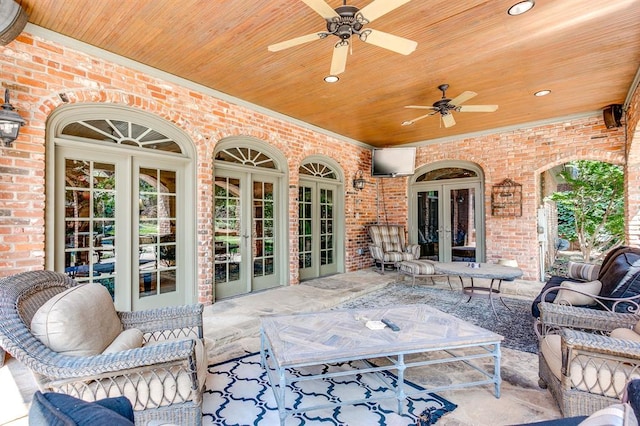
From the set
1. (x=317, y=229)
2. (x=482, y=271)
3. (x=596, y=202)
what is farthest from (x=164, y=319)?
(x=596, y=202)

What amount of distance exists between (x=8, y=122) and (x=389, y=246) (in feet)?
20.3

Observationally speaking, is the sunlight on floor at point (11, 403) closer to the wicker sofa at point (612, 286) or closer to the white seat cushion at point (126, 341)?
the white seat cushion at point (126, 341)

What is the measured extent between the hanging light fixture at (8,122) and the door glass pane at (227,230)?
2.26 meters

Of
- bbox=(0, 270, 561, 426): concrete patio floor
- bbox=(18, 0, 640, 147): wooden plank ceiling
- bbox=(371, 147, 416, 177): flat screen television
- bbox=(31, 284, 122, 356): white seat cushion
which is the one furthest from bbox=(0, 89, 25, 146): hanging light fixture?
bbox=(371, 147, 416, 177): flat screen television

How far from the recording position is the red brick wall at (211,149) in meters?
2.88

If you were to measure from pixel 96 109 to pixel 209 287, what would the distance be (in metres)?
2.45

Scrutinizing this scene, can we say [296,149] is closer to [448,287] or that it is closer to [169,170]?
[169,170]

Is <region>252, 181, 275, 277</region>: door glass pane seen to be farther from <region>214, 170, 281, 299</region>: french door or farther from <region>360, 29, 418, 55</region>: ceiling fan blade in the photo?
<region>360, 29, 418, 55</region>: ceiling fan blade

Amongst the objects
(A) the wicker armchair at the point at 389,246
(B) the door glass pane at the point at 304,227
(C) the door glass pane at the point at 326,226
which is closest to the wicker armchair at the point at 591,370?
(B) the door glass pane at the point at 304,227

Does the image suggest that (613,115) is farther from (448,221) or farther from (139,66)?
(139,66)

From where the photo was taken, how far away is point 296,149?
5.78 metres

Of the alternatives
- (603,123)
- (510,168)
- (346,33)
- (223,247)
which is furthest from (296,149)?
(603,123)

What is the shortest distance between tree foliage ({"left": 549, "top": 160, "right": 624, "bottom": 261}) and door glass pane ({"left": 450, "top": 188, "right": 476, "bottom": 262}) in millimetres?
1735

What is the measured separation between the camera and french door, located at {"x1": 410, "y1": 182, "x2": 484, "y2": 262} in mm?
6910
